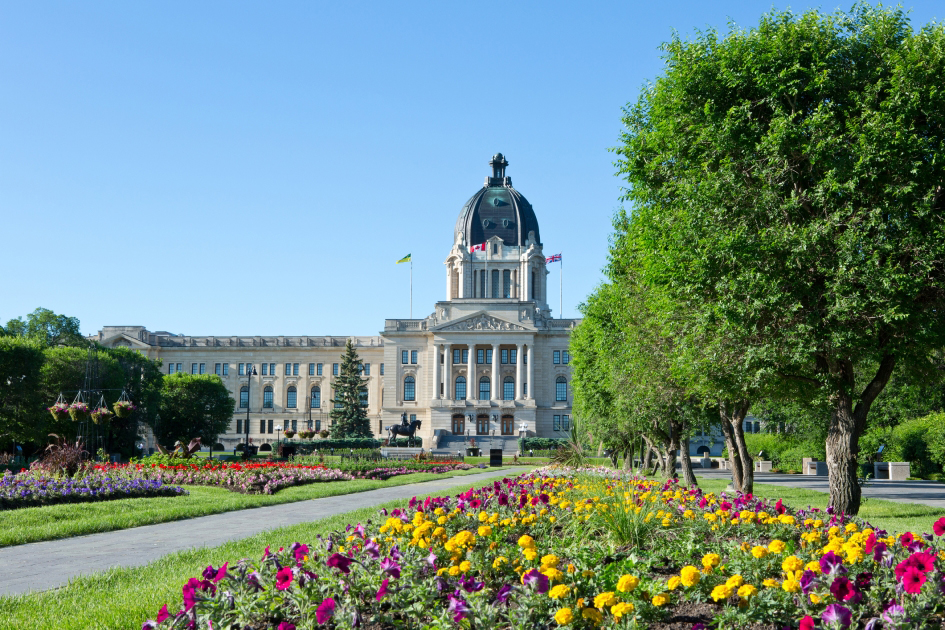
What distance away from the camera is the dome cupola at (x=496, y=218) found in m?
117

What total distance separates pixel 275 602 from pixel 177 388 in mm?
79672

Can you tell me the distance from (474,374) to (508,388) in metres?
5.10

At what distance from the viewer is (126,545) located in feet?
39.5

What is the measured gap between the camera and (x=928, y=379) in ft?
57.5

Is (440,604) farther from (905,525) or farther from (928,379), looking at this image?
(928,379)

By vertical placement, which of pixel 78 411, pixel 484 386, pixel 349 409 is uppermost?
pixel 484 386

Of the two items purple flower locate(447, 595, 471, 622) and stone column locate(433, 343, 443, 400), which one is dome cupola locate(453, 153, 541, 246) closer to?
stone column locate(433, 343, 443, 400)

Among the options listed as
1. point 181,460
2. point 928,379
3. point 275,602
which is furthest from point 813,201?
point 181,460

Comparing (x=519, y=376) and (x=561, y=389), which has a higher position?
(x=519, y=376)

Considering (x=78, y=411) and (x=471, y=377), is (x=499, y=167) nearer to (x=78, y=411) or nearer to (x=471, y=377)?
(x=471, y=377)

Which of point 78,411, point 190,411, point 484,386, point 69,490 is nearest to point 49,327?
point 190,411

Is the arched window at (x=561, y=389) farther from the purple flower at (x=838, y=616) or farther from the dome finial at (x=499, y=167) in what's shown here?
the purple flower at (x=838, y=616)

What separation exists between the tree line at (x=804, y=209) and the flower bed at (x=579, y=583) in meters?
6.76

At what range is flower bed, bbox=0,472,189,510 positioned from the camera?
17188 mm
